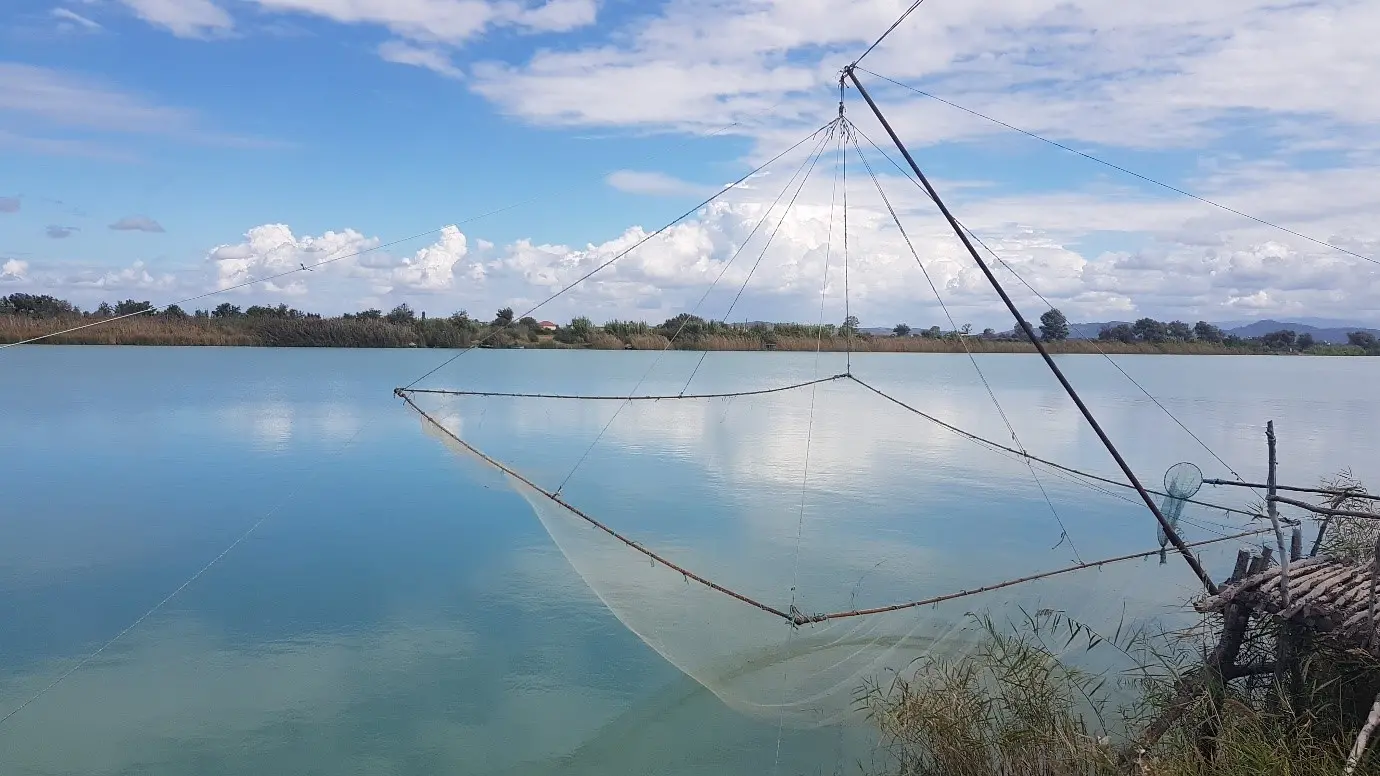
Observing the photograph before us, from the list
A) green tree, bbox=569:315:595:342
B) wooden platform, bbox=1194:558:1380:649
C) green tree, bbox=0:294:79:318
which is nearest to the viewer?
wooden platform, bbox=1194:558:1380:649

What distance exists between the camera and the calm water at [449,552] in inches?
198

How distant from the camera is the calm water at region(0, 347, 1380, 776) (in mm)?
5023

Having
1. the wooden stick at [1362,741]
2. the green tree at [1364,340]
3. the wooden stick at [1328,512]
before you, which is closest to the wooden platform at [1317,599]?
the wooden stick at [1328,512]

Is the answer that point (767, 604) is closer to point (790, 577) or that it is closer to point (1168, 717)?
point (790, 577)

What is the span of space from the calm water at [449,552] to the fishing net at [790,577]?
0.07 metres

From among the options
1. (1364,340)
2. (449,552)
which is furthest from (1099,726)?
(1364,340)

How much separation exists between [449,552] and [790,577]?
330 cm

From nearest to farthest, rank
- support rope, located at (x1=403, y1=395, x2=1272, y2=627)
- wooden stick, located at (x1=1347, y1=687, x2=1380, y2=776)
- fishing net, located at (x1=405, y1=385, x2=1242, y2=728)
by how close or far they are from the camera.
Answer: wooden stick, located at (x1=1347, y1=687, x2=1380, y2=776), support rope, located at (x1=403, y1=395, x2=1272, y2=627), fishing net, located at (x1=405, y1=385, x2=1242, y2=728)

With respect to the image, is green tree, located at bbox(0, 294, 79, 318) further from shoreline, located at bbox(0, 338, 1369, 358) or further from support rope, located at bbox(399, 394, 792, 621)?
support rope, located at bbox(399, 394, 792, 621)

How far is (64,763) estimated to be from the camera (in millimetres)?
4676

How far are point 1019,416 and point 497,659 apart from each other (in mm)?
16531

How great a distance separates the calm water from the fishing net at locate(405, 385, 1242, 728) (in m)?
0.07

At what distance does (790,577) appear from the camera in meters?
7.67

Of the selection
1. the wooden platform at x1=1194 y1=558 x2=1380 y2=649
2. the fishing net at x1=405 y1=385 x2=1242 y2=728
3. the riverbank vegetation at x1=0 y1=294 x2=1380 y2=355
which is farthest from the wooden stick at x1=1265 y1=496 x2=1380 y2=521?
the riverbank vegetation at x1=0 y1=294 x2=1380 y2=355
